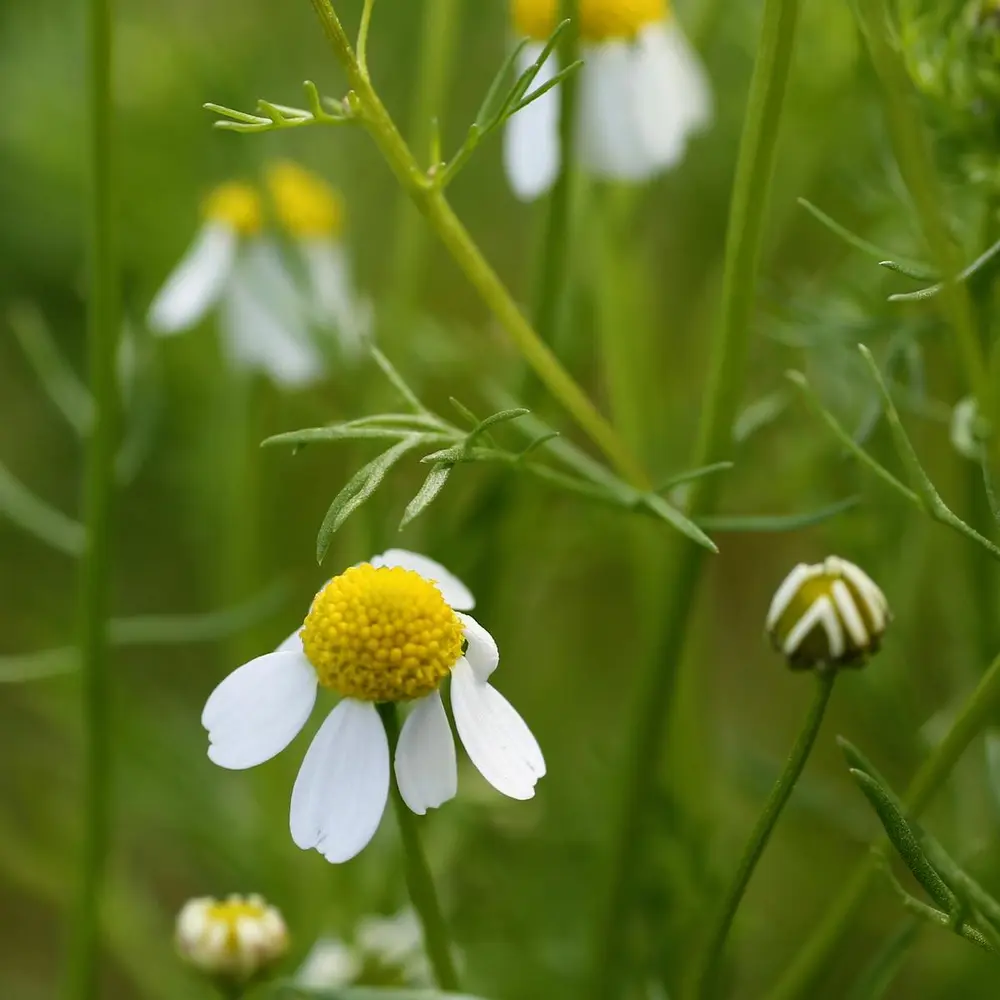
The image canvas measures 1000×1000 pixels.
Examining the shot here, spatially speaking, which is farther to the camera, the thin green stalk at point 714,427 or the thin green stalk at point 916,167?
the thin green stalk at point 714,427

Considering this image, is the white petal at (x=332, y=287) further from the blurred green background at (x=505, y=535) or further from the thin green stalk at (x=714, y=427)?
the thin green stalk at (x=714, y=427)

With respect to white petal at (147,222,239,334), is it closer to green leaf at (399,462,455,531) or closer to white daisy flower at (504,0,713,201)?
white daisy flower at (504,0,713,201)

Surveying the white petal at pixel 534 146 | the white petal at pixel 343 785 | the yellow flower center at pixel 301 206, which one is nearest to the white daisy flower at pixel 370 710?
the white petal at pixel 343 785

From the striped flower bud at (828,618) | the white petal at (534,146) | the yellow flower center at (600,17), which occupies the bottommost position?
the striped flower bud at (828,618)

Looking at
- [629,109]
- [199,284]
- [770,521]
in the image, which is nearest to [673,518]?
[770,521]

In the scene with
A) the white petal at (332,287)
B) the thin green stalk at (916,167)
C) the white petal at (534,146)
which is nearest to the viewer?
the thin green stalk at (916,167)

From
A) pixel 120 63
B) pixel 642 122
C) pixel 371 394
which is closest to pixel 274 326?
pixel 371 394

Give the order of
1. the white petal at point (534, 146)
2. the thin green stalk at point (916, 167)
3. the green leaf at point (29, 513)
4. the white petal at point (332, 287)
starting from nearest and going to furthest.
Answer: the thin green stalk at point (916, 167) < the white petal at point (534, 146) < the green leaf at point (29, 513) < the white petal at point (332, 287)

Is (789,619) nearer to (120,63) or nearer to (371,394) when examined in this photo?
(371,394)
